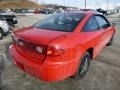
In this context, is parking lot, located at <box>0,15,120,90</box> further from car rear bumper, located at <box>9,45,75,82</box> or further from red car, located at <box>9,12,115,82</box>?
car rear bumper, located at <box>9,45,75,82</box>

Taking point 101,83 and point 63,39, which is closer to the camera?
point 63,39

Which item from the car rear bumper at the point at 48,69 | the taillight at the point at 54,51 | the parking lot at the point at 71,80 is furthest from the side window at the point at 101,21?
the taillight at the point at 54,51

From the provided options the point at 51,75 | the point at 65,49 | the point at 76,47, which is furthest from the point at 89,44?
the point at 51,75

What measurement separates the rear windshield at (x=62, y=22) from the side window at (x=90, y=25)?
0.70 feet

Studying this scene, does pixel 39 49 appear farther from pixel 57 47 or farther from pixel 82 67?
Answer: pixel 82 67

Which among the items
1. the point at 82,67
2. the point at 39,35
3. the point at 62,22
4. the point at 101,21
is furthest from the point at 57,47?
the point at 101,21

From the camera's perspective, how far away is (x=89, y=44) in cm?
480

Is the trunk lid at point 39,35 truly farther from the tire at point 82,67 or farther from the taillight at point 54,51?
the tire at point 82,67

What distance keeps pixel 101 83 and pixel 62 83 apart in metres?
0.89

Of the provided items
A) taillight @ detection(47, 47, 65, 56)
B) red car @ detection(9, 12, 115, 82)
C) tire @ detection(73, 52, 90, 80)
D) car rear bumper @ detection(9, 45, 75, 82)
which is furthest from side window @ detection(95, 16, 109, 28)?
taillight @ detection(47, 47, 65, 56)

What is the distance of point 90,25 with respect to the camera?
204 inches

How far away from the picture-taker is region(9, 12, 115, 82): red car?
3879mm

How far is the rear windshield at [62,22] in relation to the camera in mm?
4777

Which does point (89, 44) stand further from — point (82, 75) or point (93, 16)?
point (93, 16)
